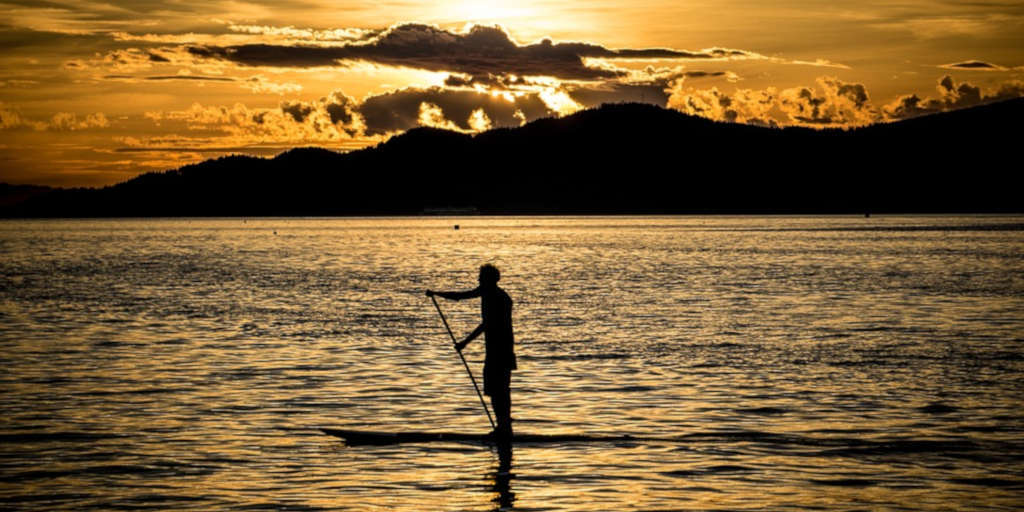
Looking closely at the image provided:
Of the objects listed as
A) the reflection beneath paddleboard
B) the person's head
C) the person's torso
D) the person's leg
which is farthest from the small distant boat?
the person's head

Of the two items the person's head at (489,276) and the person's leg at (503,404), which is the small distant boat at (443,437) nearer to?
the person's leg at (503,404)

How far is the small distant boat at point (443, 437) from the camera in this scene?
18281 millimetres

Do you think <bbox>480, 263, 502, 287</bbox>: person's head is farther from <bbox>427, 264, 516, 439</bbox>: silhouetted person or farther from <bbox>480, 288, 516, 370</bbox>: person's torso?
<bbox>480, 288, 516, 370</bbox>: person's torso

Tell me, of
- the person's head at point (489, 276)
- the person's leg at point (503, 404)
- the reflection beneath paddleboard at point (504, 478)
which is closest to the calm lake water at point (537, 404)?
the reflection beneath paddleboard at point (504, 478)

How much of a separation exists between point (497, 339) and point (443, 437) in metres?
1.93

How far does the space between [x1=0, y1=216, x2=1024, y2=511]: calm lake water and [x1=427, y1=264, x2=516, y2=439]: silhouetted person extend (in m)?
0.67

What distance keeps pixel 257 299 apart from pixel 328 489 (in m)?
40.0

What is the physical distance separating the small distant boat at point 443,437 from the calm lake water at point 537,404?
27 centimetres

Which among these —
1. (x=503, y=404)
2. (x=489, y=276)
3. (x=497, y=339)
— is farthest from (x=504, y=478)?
(x=489, y=276)

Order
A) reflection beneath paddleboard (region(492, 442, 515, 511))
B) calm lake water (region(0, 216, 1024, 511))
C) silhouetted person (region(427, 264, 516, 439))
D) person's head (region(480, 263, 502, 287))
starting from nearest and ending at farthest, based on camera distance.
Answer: reflection beneath paddleboard (region(492, 442, 515, 511)) → calm lake water (region(0, 216, 1024, 511)) → person's head (region(480, 263, 502, 287)) → silhouetted person (region(427, 264, 516, 439))

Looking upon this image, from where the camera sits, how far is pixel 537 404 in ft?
72.7

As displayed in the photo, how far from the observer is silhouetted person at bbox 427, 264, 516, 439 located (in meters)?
17.5

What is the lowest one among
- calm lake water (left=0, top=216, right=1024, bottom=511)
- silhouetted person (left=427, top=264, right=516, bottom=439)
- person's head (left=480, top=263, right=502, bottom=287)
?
calm lake water (left=0, top=216, right=1024, bottom=511)

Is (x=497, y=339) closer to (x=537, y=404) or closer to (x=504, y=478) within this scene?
(x=504, y=478)
